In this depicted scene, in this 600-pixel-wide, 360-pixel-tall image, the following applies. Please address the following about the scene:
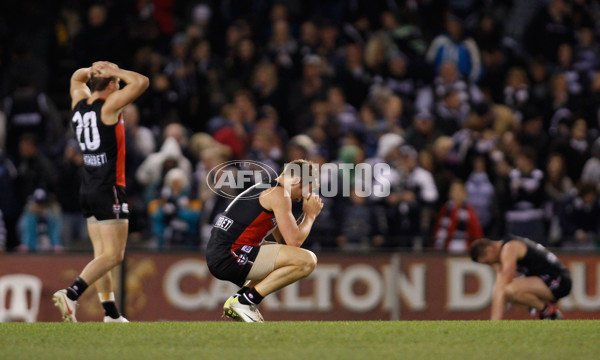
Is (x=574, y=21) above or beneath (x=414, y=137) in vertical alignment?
above

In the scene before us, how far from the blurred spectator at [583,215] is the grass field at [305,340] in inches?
223

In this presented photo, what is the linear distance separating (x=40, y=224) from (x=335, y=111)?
482 cm

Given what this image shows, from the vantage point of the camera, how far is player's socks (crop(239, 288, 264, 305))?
1018cm

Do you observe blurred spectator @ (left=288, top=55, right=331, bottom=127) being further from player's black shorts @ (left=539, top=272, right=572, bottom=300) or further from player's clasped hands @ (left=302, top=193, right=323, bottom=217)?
player's clasped hands @ (left=302, top=193, right=323, bottom=217)

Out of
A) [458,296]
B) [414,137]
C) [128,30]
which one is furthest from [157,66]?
[458,296]

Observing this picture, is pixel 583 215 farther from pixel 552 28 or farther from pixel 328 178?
pixel 552 28

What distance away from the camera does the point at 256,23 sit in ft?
63.5

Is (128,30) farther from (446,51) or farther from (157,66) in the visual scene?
(446,51)

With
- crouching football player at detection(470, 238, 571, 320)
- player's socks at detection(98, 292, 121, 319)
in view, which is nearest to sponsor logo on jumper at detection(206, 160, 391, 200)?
crouching football player at detection(470, 238, 571, 320)

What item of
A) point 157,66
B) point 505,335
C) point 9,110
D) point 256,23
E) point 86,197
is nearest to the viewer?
point 505,335

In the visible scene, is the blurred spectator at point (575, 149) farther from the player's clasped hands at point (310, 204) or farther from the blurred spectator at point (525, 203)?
the player's clasped hands at point (310, 204)

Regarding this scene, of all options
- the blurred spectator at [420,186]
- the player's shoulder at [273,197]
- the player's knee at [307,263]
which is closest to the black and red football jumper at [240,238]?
the player's shoulder at [273,197]

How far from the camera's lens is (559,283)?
41.7 feet

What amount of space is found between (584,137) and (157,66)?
6.71 m
